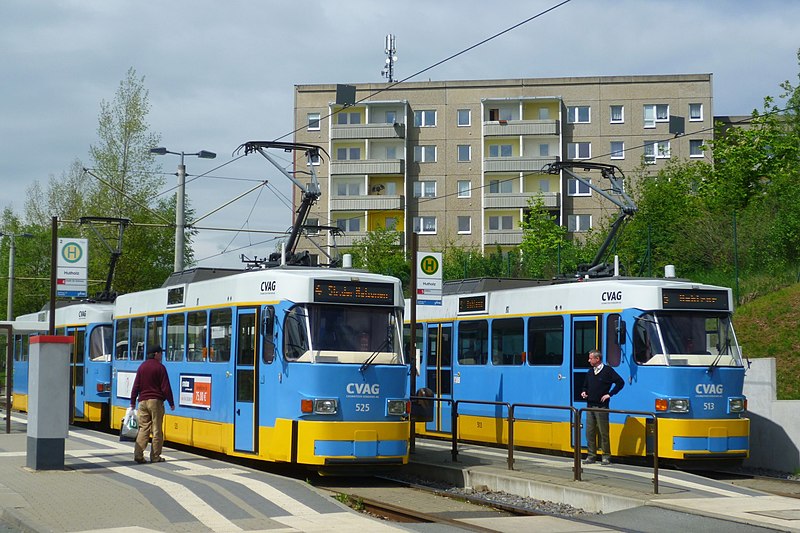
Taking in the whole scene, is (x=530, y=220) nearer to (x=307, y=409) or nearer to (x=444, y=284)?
(x=444, y=284)

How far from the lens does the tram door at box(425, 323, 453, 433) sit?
69.9 ft

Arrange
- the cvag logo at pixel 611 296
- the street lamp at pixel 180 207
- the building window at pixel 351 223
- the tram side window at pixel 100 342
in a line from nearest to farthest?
the cvag logo at pixel 611 296 → the tram side window at pixel 100 342 → the street lamp at pixel 180 207 → the building window at pixel 351 223

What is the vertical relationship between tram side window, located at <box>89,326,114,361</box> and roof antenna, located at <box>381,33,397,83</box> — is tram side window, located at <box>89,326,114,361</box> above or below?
below

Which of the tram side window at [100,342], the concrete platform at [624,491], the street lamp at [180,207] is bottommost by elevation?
the concrete platform at [624,491]

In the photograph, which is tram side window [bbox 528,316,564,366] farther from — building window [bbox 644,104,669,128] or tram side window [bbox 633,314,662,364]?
building window [bbox 644,104,669,128]

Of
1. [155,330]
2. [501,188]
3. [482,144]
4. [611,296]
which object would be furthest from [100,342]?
[482,144]

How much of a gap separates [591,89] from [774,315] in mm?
46408

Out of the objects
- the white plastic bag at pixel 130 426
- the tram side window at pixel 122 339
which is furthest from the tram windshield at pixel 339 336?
the tram side window at pixel 122 339

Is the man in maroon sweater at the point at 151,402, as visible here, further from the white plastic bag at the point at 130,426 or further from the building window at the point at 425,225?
the building window at the point at 425,225

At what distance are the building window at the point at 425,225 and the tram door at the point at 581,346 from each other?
52.1 meters

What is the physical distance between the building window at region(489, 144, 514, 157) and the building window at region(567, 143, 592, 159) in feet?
12.2

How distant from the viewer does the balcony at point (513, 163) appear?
67.9m

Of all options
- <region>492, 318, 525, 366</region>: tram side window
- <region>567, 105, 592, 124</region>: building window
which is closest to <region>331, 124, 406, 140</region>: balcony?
<region>567, 105, 592, 124</region>: building window

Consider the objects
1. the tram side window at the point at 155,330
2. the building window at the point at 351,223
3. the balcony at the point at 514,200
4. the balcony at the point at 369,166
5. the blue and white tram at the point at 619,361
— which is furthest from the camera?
the building window at the point at 351,223
